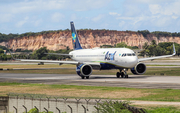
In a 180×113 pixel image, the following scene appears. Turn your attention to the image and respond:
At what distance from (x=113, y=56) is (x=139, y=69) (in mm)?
5468

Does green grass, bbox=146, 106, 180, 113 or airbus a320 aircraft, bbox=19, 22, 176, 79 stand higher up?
airbus a320 aircraft, bbox=19, 22, 176, 79

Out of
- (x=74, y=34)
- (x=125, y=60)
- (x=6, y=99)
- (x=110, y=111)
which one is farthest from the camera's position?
(x=74, y=34)

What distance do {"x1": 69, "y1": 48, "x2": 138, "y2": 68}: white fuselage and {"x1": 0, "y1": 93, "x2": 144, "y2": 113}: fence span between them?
26351mm

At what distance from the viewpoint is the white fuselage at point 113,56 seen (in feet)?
155

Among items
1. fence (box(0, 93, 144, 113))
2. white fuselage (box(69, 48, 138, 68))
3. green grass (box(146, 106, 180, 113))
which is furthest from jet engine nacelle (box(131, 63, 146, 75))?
green grass (box(146, 106, 180, 113))

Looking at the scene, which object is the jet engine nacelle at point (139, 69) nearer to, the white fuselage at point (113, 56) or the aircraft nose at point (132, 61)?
the white fuselage at point (113, 56)

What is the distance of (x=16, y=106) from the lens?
2281 cm

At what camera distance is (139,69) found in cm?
5216

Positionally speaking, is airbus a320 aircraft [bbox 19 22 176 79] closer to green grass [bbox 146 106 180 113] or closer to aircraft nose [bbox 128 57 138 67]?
aircraft nose [bbox 128 57 138 67]

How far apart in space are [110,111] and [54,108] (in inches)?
178

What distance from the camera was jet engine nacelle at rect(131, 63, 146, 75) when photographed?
51034 mm

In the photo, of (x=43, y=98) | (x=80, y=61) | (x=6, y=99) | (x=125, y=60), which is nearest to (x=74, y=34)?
(x=80, y=61)

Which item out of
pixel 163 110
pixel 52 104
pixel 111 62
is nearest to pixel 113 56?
pixel 111 62

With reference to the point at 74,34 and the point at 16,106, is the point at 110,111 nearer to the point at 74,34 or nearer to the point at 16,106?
the point at 16,106
